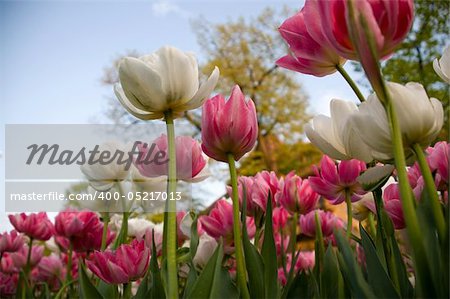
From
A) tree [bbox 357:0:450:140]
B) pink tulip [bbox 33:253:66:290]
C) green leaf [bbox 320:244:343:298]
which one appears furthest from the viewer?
tree [bbox 357:0:450:140]

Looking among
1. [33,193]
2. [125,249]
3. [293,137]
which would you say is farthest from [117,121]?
[125,249]

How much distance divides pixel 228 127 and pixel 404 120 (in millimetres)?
254

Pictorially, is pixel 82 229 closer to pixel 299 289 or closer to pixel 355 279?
pixel 299 289

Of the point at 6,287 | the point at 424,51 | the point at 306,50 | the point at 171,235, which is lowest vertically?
the point at 6,287

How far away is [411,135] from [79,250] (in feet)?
3.97

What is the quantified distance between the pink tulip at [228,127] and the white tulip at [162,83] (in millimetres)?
28

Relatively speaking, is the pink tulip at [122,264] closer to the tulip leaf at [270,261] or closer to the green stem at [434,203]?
the tulip leaf at [270,261]

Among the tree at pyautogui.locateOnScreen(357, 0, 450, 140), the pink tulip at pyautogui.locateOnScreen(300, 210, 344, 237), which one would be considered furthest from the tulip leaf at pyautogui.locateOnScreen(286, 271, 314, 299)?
the tree at pyautogui.locateOnScreen(357, 0, 450, 140)

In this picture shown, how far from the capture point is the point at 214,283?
1.79 ft

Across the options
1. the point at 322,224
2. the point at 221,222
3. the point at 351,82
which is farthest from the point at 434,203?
the point at 322,224

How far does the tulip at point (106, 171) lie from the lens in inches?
40.2

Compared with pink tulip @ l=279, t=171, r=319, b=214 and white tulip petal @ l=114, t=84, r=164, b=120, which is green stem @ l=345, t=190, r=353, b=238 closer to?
pink tulip @ l=279, t=171, r=319, b=214

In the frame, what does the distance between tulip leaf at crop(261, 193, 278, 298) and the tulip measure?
502 millimetres

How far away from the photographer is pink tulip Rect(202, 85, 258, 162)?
2.03ft
